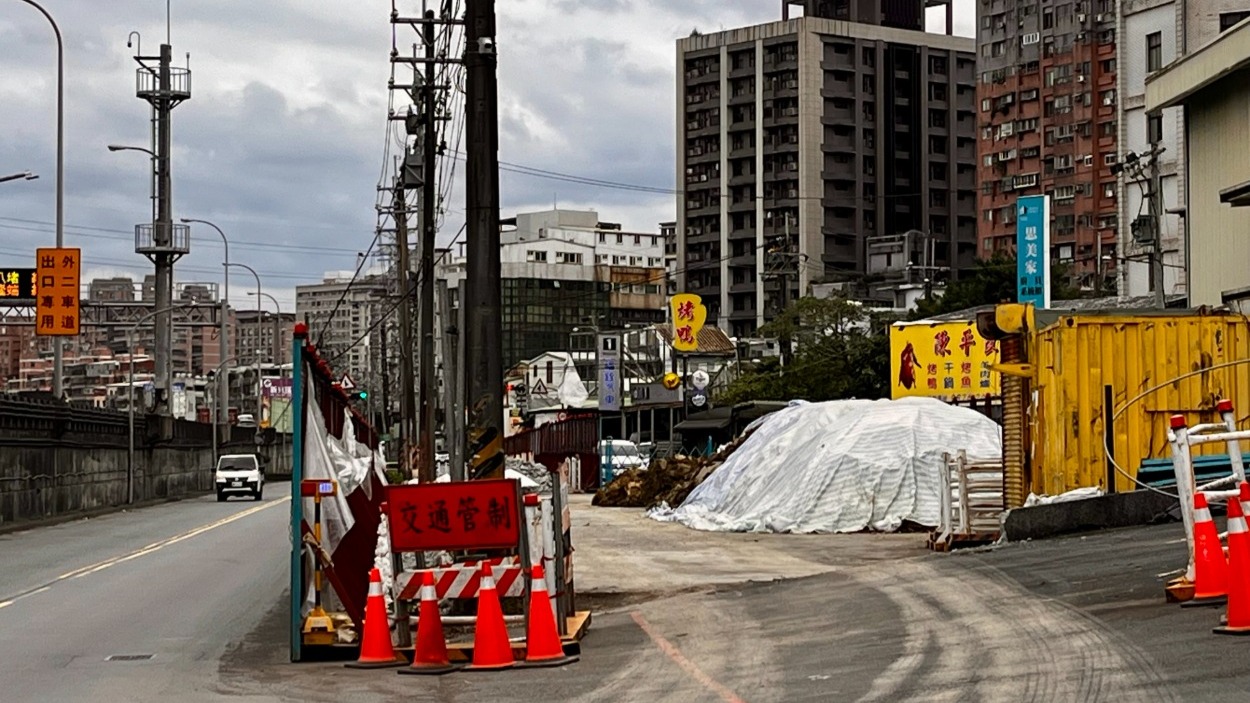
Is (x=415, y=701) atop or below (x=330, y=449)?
below

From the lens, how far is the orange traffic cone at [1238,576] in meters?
11.4

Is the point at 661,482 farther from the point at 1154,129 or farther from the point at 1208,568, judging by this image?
the point at 1208,568

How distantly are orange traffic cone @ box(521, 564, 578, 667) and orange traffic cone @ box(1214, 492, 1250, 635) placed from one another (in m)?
5.09

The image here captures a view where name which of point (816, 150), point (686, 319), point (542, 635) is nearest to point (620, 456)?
point (686, 319)

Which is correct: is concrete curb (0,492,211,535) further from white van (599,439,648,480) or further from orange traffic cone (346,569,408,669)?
orange traffic cone (346,569,408,669)

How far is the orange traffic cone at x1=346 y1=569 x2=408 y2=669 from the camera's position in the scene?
552 inches

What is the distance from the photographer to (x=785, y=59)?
126750mm

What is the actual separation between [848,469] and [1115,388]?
11385mm

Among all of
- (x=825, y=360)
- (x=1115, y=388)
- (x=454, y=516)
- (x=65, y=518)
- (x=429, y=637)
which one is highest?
(x=825, y=360)

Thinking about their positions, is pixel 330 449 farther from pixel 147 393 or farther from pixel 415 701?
pixel 147 393

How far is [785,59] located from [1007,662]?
386 ft

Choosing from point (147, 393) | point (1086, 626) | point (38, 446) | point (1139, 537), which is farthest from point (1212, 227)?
point (147, 393)

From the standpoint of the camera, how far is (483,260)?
18.1m

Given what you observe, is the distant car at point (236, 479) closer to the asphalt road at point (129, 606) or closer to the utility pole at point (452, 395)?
the asphalt road at point (129, 606)
